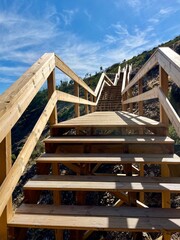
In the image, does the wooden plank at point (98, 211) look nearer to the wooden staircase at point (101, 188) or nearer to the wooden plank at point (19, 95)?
the wooden staircase at point (101, 188)

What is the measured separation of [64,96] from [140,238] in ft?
7.68

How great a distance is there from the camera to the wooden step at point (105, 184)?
207 cm

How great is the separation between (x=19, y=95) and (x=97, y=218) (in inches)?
41.9

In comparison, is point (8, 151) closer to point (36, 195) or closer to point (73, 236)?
point (36, 195)

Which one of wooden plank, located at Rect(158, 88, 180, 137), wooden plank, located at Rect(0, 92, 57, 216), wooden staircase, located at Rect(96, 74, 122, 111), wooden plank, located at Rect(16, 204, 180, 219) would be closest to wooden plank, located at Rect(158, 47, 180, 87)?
wooden plank, located at Rect(158, 88, 180, 137)

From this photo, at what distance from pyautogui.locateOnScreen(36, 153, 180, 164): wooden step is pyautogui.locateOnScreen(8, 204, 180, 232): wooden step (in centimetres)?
56

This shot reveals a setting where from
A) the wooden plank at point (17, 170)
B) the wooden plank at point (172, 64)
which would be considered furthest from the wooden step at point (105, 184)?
the wooden plank at point (172, 64)

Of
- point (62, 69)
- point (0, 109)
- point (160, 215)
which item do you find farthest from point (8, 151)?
point (62, 69)

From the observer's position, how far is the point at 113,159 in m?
2.53

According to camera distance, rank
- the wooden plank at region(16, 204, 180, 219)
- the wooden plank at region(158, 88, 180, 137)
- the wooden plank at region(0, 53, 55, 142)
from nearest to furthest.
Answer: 1. the wooden plank at region(0, 53, 55, 142)
2. the wooden plank at region(16, 204, 180, 219)
3. the wooden plank at region(158, 88, 180, 137)

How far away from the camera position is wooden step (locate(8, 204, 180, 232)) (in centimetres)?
168

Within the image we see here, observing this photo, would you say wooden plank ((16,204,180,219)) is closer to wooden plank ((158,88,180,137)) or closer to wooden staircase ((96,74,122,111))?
wooden plank ((158,88,180,137))

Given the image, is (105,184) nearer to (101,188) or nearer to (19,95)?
(101,188)

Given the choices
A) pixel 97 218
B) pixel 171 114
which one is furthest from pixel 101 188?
pixel 171 114
